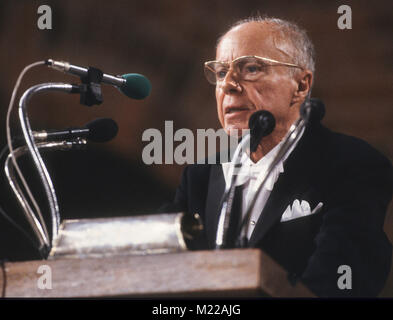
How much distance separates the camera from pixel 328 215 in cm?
190

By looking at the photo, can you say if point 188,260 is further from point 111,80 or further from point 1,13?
point 1,13

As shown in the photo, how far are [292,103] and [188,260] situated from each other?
4.37 ft

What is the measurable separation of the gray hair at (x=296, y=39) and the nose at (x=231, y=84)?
21cm

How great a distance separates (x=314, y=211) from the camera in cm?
200

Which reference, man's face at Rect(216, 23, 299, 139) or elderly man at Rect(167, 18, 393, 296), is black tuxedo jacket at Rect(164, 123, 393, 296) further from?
man's face at Rect(216, 23, 299, 139)

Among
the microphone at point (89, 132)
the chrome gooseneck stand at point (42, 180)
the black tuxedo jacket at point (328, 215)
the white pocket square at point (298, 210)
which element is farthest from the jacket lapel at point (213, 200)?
the chrome gooseneck stand at point (42, 180)

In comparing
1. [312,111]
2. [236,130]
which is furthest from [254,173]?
[312,111]

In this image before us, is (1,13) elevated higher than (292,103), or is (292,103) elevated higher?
(1,13)

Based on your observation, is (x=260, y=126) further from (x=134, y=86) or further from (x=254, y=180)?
(x=254, y=180)

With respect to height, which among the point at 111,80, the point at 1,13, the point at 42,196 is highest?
the point at 1,13

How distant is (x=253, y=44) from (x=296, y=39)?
170 millimetres

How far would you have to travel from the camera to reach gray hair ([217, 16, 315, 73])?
246 cm

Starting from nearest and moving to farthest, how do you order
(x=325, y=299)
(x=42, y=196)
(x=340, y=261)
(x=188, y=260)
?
(x=188, y=260)
(x=325, y=299)
(x=340, y=261)
(x=42, y=196)
